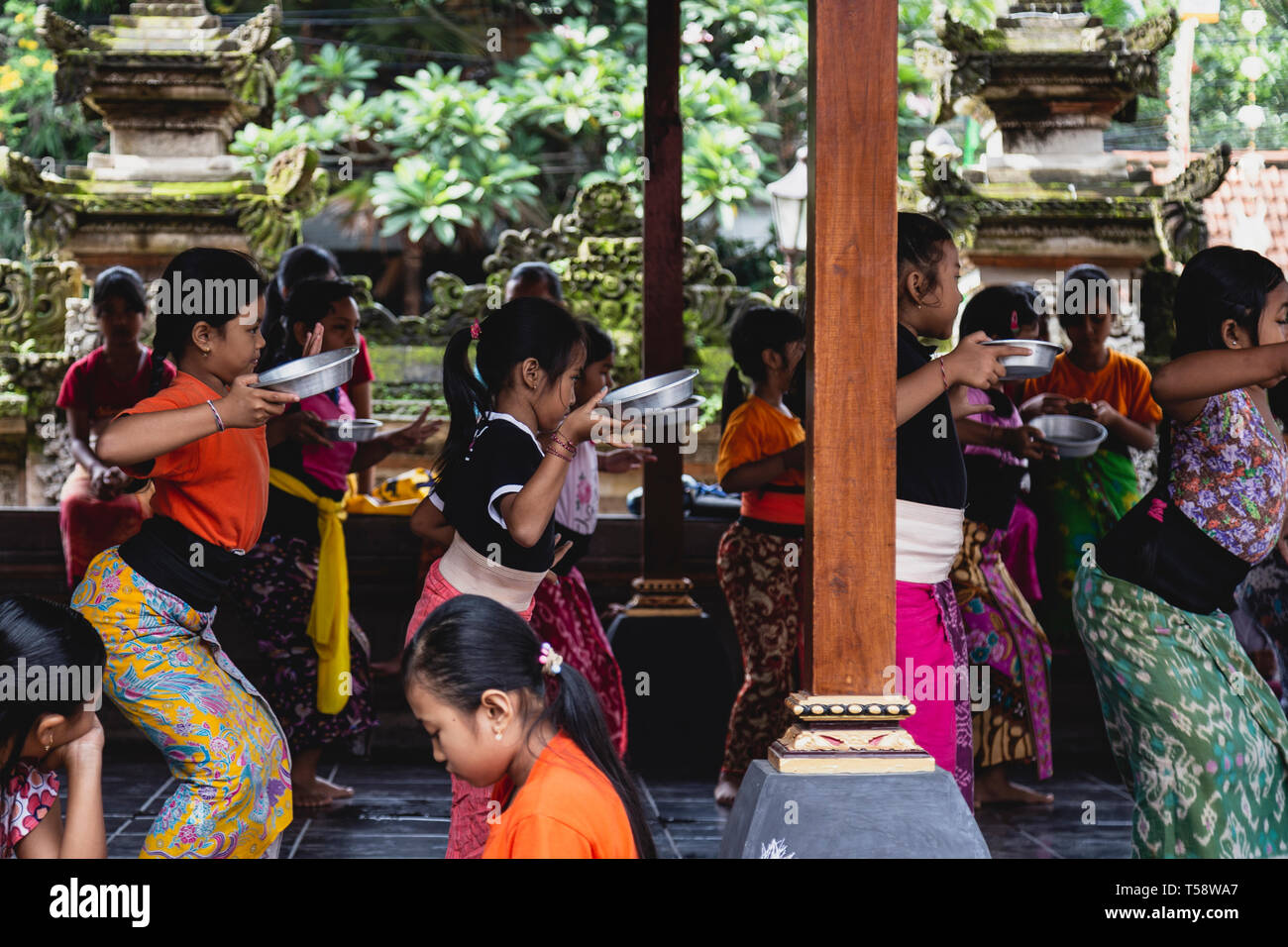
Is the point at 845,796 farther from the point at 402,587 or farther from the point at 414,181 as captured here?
the point at 414,181

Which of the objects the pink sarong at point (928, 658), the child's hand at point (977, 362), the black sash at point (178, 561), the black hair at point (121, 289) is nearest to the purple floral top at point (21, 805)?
the black sash at point (178, 561)

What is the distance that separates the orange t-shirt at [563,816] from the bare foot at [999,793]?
3.52 metres

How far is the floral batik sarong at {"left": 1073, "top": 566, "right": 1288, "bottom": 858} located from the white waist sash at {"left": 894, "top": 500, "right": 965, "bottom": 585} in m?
0.41

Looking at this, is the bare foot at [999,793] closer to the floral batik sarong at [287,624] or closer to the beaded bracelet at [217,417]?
the floral batik sarong at [287,624]

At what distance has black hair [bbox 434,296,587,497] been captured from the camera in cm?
349

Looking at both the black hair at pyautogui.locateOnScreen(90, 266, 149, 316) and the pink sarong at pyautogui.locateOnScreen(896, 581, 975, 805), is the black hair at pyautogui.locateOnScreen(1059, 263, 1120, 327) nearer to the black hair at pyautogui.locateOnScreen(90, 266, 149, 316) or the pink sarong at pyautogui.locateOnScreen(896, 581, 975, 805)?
the pink sarong at pyautogui.locateOnScreen(896, 581, 975, 805)

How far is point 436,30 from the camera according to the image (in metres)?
15.8

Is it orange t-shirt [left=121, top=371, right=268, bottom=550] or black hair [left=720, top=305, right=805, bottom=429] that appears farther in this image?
black hair [left=720, top=305, right=805, bottom=429]

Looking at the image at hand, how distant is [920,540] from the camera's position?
3.53 meters

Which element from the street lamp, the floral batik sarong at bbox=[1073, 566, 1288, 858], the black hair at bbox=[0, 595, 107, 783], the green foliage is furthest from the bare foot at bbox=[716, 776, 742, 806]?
the green foliage

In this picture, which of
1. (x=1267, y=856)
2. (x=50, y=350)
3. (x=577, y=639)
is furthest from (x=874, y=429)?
(x=50, y=350)

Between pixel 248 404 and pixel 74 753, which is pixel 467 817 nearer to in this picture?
pixel 74 753

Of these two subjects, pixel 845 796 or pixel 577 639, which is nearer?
pixel 845 796
